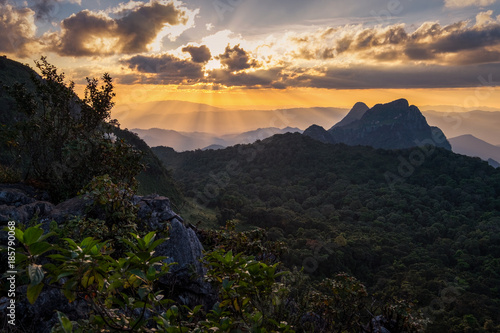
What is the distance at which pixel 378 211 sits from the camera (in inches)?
2643

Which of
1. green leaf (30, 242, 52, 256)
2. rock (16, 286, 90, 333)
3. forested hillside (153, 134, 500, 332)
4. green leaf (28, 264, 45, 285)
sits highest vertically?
green leaf (30, 242, 52, 256)

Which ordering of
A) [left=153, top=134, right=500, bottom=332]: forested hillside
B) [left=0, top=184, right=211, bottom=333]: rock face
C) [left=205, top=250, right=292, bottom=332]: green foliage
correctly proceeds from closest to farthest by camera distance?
[left=205, top=250, right=292, bottom=332]: green foliage → [left=0, top=184, right=211, bottom=333]: rock face → [left=153, top=134, right=500, bottom=332]: forested hillside

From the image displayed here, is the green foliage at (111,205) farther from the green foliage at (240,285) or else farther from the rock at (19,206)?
the green foliage at (240,285)

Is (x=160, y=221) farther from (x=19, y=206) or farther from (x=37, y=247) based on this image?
(x=37, y=247)

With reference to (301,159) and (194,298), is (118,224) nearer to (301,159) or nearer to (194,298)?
(194,298)

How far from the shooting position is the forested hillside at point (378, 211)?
3544cm

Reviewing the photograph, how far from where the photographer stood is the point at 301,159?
347 ft

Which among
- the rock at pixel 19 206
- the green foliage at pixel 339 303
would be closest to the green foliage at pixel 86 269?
the rock at pixel 19 206

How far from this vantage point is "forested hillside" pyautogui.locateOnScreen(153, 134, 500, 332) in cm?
3544

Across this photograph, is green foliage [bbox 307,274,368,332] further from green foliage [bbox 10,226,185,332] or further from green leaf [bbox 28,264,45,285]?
green leaf [bbox 28,264,45,285]

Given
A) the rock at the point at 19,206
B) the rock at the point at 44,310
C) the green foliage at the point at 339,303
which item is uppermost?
the rock at the point at 19,206

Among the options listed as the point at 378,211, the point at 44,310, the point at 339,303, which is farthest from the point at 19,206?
the point at 378,211

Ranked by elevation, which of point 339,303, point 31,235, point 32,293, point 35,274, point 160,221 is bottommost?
point 339,303

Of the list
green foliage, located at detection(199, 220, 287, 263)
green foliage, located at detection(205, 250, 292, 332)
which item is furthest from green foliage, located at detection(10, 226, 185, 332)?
green foliage, located at detection(199, 220, 287, 263)
